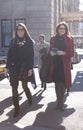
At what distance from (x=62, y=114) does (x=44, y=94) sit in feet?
9.57

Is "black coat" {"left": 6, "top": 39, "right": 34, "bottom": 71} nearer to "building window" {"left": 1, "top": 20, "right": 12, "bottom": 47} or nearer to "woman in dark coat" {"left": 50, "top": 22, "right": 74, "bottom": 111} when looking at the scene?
"woman in dark coat" {"left": 50, "top": 22, "right": 74, "bottom": 111}

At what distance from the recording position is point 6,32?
2831 cm

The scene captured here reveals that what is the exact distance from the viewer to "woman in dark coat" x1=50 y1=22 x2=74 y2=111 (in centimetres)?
881

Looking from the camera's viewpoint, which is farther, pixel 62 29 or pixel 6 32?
pixel 6 32

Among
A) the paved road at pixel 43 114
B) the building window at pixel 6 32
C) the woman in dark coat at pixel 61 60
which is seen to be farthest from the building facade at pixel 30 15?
the woman in dark coat at pixel 61 60

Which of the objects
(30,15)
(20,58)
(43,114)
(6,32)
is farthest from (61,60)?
(6,32)

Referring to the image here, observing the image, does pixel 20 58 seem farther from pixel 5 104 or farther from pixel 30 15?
pixel 30 15

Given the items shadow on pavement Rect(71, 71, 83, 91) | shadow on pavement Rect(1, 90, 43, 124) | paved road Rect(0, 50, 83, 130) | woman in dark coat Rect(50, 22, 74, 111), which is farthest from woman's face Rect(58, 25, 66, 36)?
shadow on pavement Rect(71, 71, 83, 91)

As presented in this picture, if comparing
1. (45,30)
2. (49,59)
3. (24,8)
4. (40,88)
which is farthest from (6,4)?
(49,59)

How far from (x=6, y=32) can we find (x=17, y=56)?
65.4 feet

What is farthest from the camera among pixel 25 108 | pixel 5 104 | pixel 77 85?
pixel 77 85

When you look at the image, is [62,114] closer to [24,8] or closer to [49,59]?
[49,59]

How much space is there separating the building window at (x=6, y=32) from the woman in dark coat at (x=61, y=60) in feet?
64.0

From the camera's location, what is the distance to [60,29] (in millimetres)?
8859
